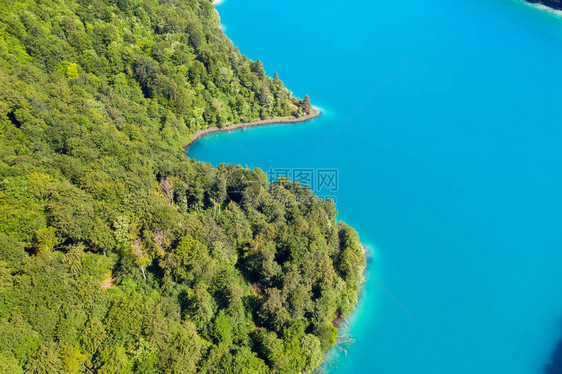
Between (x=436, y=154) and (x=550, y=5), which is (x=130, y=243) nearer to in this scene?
(x=436, y=154)

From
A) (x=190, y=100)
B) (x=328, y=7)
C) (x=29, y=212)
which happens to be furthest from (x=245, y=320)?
(x=328, y=7)

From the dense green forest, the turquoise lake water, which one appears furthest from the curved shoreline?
the dense green forest

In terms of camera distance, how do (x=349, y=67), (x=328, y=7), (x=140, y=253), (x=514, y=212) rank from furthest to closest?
(x=328, y=7)
(x=349, y=67)
(x=514, y=212)
(x=140, y=253)

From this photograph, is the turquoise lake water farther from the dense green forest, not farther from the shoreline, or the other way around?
the dense green forest

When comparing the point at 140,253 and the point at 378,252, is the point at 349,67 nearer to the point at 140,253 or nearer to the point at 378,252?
the point at 378,252

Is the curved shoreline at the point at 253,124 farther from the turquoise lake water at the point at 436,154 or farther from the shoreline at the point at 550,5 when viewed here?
the shoreline at the point at 550,5

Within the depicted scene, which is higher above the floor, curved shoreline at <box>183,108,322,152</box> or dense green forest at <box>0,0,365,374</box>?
curved shoreline at <box>183,108,322,152</box>

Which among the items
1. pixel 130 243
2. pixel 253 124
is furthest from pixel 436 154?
pixel 130 243
